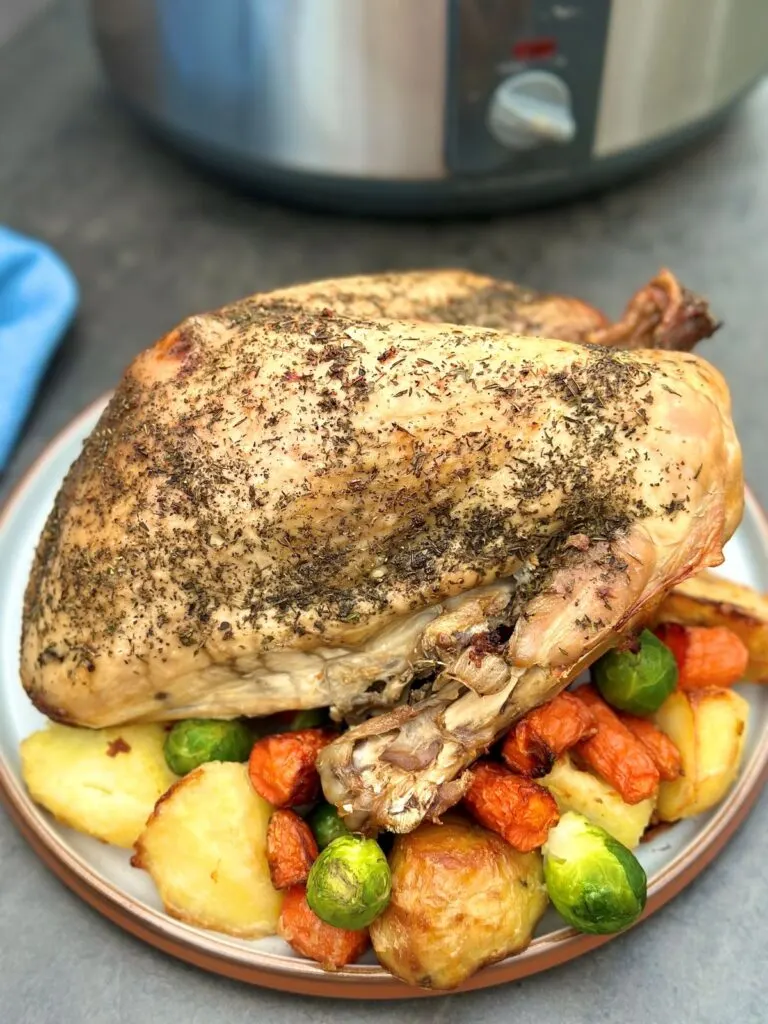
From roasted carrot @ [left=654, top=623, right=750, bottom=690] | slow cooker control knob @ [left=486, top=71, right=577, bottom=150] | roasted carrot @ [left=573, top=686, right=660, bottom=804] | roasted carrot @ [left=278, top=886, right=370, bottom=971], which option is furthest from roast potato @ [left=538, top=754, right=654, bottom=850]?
slow cooker control knob @ [left=486, top=71, right=577, bottom=150]

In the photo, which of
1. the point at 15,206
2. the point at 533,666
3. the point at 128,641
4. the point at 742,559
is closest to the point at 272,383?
the point at 128,641

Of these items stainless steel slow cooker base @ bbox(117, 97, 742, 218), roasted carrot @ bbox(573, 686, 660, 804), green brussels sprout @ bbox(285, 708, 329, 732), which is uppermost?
stainless steel slow cooker base @ bbox(117, 97, 742, 218)

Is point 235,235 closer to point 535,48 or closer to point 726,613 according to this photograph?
point 535,48

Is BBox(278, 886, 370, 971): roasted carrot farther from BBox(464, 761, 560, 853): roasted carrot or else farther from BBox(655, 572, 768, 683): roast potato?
BBox(655, 572, 768, 683): roast potato

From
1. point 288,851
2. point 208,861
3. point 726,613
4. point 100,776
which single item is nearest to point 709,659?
point 726,613

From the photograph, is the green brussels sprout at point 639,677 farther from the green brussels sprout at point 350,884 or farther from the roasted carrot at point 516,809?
the green brussels sprout at point 350,884
